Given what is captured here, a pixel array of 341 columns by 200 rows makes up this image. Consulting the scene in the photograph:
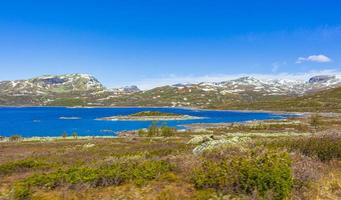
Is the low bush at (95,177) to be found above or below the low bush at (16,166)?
above

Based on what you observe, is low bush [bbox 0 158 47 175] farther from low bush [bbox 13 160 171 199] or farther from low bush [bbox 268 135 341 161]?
low bush [bbox 268 135 341 161]

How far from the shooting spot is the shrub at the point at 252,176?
11.6 meters

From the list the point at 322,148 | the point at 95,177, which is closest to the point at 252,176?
the point at 95,177

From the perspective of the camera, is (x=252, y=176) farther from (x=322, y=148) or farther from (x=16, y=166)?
(x=16, y=166)

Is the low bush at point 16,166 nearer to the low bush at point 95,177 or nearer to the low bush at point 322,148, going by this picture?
the low bush at point 95,177

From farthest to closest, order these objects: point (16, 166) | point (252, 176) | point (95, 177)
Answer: point (16, 166)
point (95, 177)
point (252, 176)

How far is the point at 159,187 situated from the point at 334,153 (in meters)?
8.37

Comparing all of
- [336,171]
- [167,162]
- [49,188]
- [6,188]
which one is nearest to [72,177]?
[49,188]

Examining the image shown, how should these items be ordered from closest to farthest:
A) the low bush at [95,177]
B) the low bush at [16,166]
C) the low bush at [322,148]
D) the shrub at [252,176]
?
1. the shrub at [252,176]
2. the low bush at [95,177]
3. the low bush at [322,148]
4. the low bush at [16,166]

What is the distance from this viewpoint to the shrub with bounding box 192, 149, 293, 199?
11.6m

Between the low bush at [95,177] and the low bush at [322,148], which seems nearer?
the low bush at [95,177]

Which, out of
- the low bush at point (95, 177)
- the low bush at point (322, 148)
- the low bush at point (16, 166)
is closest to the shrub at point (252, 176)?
the low bush at point (95, 177)

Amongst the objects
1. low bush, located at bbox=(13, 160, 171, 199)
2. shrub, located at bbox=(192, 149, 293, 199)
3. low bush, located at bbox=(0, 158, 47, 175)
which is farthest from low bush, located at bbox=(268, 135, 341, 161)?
low bush, located at bbox=(0, 158, 47, 175)

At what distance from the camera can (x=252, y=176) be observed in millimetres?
11977
